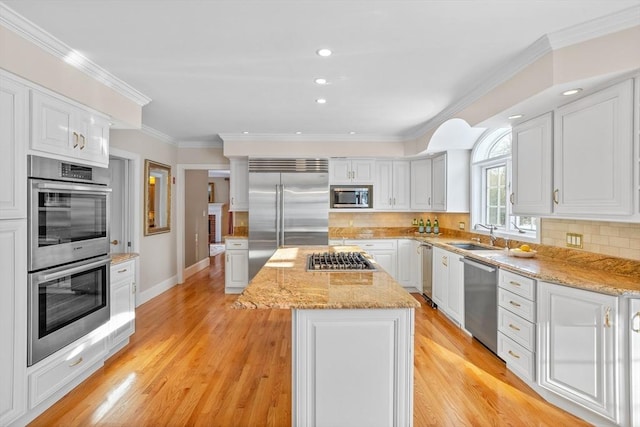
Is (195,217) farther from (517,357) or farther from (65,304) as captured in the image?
(517,357)

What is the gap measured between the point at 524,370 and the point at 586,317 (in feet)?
2.33

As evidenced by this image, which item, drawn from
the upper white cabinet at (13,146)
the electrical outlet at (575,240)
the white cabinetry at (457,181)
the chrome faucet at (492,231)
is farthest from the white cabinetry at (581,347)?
Answer: the upper white cabinet at (13,146)

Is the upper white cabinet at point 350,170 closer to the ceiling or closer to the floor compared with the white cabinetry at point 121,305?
closer to the ceiling

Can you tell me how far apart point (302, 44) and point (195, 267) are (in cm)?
549

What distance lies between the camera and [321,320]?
177cm

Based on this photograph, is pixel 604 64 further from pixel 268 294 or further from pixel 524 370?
pixel 268 294

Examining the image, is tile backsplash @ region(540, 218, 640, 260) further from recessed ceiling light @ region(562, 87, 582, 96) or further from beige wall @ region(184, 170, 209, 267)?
beige wall @ region(184, 170, 209, 267)

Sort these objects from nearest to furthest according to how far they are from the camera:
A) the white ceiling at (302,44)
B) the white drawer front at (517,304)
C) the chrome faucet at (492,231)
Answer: the white ceiling at (302,44), the white drawer front at (517,304), the chrome faucet at (492,231)

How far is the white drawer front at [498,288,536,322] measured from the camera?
247 cm

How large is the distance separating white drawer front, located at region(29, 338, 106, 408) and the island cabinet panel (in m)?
1.72

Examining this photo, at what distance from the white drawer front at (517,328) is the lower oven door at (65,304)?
3.39 m

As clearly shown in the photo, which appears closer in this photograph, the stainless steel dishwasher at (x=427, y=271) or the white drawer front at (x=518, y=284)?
the white drawer front at (x=518, y=284)

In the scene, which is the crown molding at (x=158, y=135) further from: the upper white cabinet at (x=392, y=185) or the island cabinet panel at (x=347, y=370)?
the island cabinet panel at (x=347, y=370)

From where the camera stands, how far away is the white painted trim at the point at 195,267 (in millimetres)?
6188
